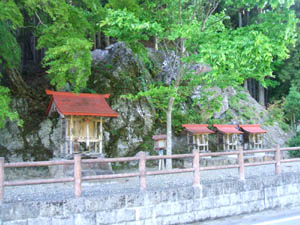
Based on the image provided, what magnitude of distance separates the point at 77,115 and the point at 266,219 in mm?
7673

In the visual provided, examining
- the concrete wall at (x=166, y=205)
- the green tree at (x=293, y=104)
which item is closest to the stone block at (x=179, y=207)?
the concrete wall at (x=166, y=205)

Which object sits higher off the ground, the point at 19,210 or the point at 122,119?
the point at 122,119

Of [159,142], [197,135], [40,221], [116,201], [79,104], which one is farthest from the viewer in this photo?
[197,135]

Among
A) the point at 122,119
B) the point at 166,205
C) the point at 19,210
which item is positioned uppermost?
the point at 122,119

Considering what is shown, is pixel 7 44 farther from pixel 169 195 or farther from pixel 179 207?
pixel 179 207

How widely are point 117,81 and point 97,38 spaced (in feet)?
29.6

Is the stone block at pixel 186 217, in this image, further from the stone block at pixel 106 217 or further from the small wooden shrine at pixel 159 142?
the small wooden shrine at pixel 159 142

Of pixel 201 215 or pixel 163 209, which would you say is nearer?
pixel 163 209

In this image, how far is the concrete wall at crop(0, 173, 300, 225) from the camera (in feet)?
20.4

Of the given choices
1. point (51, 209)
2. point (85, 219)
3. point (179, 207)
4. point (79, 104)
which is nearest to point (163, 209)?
point (179, 207)

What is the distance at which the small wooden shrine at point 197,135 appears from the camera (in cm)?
1625

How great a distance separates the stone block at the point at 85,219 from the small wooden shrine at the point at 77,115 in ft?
16.4

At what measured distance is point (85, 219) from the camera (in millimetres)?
6578

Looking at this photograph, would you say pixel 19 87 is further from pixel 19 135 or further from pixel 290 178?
pixel 290 178
